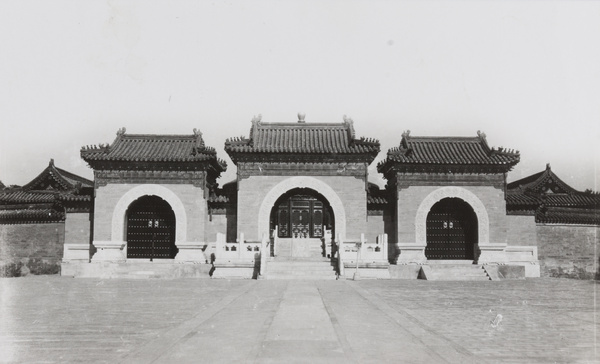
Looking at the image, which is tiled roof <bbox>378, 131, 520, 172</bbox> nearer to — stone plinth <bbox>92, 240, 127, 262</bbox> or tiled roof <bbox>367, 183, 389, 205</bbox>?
tiled roof <bbox>367, 183, 389, 205</bbox>

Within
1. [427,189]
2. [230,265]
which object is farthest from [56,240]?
[427,189]

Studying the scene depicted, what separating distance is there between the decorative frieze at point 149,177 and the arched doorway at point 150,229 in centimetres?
101

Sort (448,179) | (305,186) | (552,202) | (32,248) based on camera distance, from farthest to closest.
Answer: (552,202) → (32,248) → (448,179) → (305,186)

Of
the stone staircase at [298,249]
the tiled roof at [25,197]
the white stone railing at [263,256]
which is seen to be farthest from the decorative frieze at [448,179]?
the tiled roof at [25,197]

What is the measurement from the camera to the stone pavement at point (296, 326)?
633 cm

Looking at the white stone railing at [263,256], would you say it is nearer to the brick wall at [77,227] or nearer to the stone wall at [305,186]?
the stone wall at [305,186]

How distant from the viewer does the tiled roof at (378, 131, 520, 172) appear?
21.6m

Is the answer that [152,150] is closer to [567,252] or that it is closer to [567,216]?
[567,216]

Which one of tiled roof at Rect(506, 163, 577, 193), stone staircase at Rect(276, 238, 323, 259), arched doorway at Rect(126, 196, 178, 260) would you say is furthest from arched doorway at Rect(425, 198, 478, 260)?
arched doorway at Rect(126, 196, 178, 260)

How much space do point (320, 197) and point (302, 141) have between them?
2364 mm

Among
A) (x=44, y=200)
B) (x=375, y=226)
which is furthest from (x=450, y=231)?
(x=44, y=200)

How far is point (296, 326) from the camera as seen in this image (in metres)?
7.91

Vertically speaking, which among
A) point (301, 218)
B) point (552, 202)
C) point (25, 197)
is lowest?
point (301, 218)

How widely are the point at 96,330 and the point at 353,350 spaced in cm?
389
